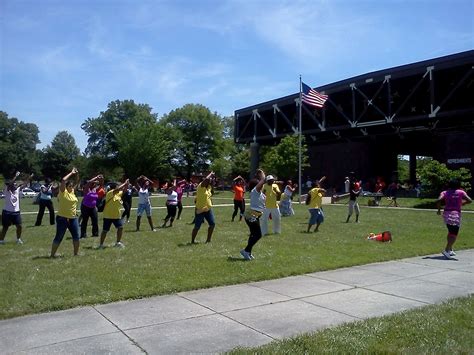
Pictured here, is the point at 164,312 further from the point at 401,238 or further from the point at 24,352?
the point at 401,238

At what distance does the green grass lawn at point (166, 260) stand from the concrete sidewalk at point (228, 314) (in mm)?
422

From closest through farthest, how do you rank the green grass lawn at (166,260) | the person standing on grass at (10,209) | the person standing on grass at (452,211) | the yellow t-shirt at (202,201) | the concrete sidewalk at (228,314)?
the concrete sidewalk at (228,314), the green grass lawn at (166,260), the person standing on grass at (452,211), the yellow t-shirt at (202,201), the person standing on grass at (10,209)

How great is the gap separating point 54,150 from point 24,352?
10090 centimetres

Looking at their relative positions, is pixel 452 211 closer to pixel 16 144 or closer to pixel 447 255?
pixel 447 255

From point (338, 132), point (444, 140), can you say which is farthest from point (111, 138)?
point (444, 140)

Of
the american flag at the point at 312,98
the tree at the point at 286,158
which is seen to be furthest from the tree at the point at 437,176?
the tree at the point at 286,158

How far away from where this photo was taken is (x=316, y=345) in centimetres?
466

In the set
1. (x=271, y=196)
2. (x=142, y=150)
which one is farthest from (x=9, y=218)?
(x=142, y=150)

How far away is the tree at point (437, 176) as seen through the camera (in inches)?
1128

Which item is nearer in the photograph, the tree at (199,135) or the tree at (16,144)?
the tree at (199,135)

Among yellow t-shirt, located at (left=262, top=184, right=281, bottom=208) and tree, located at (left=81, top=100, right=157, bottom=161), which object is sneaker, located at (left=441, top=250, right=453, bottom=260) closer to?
yellow t-shirt, located at (left=262, top=184, right=281, bottom=208)

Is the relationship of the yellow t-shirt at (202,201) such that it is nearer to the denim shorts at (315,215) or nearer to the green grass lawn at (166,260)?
the green grass lawn at (166,260)

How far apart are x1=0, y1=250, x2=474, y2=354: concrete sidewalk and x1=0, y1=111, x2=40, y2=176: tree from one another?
319 ft

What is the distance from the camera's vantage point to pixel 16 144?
336 ft
